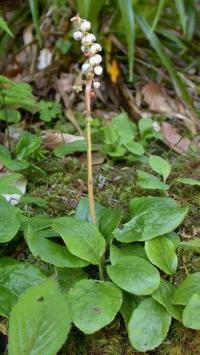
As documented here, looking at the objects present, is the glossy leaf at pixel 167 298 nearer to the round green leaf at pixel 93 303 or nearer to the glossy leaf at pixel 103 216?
the round green leaf at pixel 93 303

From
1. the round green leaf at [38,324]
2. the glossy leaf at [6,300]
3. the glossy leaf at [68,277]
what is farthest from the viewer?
the glossy leaf at [68,277]

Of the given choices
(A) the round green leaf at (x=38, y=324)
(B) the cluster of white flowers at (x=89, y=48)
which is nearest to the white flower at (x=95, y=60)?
(B) the cluster of white flowers at (x=89, y=48)

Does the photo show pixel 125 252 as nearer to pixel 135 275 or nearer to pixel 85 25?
pixel 135 275

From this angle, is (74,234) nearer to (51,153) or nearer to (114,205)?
(114,205)

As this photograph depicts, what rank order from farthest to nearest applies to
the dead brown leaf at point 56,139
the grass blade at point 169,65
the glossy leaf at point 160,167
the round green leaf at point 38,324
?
the grass blade at point 169,65, the dead brown leaf at point 56,139, the glossy leaf at point 160,167, the round green leaf at point 38,324

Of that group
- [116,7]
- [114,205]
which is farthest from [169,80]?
[114,205]

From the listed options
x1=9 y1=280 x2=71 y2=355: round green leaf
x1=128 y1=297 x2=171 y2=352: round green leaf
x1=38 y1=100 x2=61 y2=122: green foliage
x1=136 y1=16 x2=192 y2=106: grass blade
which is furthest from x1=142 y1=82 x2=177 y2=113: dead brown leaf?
x1=9 y1=280 x2=71 y2=355: round green leaf
